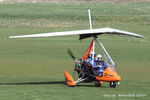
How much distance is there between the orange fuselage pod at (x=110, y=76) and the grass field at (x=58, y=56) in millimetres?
386

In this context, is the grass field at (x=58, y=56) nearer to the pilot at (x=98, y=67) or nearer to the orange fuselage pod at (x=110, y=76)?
the orange fuselage pod at (x=110, y=76)

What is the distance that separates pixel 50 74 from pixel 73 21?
27.3 m

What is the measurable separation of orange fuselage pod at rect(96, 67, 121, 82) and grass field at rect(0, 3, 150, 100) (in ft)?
1.27

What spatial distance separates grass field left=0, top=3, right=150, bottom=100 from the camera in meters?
15.8

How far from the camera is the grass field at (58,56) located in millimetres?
15773

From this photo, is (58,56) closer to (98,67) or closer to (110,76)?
(98,67)

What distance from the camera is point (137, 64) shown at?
25453mm

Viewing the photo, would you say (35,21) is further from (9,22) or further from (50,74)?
(50,74)

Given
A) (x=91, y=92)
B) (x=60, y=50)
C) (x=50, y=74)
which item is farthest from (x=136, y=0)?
(x=91, y=92)

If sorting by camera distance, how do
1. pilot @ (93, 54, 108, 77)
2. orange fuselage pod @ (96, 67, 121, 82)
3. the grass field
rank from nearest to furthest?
1. the grass field
2. orange fuselage pod @ (96, 67, 121, 82)
3. pilot @ (93, 54, 108, 77)

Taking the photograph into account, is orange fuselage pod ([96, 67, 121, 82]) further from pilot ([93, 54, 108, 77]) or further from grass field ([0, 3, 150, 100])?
grass field ([0, 3, 150, 100])

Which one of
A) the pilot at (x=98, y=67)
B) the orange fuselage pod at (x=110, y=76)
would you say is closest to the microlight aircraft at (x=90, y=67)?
the orange fuselage pod at (x=110, y=76)

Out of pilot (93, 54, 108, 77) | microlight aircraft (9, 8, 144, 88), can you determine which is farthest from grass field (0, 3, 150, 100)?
pilot (93, 54, 108, 77)

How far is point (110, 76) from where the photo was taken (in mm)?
16391
